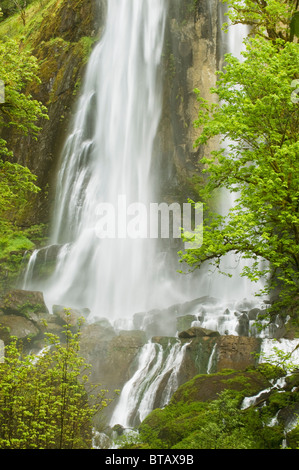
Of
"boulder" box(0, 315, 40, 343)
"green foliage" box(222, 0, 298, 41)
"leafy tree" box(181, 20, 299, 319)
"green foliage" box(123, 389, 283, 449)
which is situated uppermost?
"green foliage" box(222, 0, 298, 41)

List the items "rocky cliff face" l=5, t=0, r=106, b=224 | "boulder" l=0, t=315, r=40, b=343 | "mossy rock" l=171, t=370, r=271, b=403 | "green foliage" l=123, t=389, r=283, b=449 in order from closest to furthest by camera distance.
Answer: "green foliage" l=123, t=389, r=283, b=449
"mossy rock" l=171, t=370, r=271, b=403
"boulder" l=0, t=315, r=40, b=343
"rocky cliff face" l=5, t=0, r=106, b=224

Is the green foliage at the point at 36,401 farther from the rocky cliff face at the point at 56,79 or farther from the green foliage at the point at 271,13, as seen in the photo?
the rocky cliff face at the point at 56,79

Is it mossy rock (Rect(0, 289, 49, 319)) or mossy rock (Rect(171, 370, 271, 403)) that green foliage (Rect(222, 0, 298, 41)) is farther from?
mossy rock (Rect(0, 289, 49, 319))

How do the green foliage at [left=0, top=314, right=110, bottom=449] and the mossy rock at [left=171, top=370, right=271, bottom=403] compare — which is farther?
the mossy rock at [left=171, top=370, right=271, bottom=403]

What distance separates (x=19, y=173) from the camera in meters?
12.8

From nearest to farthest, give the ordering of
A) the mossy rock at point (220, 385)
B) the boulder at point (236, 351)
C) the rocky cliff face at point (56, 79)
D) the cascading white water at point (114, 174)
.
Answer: the mossy rock at point (220, 385) < the boulder at point (236, 351) < the cascading white water at point (114, 174) < the rocky cliff face at point (56, 79)

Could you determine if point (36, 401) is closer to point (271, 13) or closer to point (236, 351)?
point (236, 351)

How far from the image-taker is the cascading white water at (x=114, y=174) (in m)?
26.3

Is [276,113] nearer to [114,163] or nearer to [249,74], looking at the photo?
[249,74]

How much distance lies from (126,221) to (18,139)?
37.3ft

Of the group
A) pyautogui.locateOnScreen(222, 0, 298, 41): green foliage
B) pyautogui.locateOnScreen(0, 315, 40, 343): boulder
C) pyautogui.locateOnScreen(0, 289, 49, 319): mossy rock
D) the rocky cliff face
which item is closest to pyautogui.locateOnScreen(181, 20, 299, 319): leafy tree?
pyautogui.locateOnScreen(222, 0, 298, 41): green foliage

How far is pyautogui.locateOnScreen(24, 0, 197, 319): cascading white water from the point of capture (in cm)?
2630

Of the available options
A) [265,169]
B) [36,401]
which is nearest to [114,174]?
[265,169]

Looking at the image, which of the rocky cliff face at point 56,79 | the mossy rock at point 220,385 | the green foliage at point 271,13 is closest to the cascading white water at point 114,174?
the rocky cliff face at point 56,79
